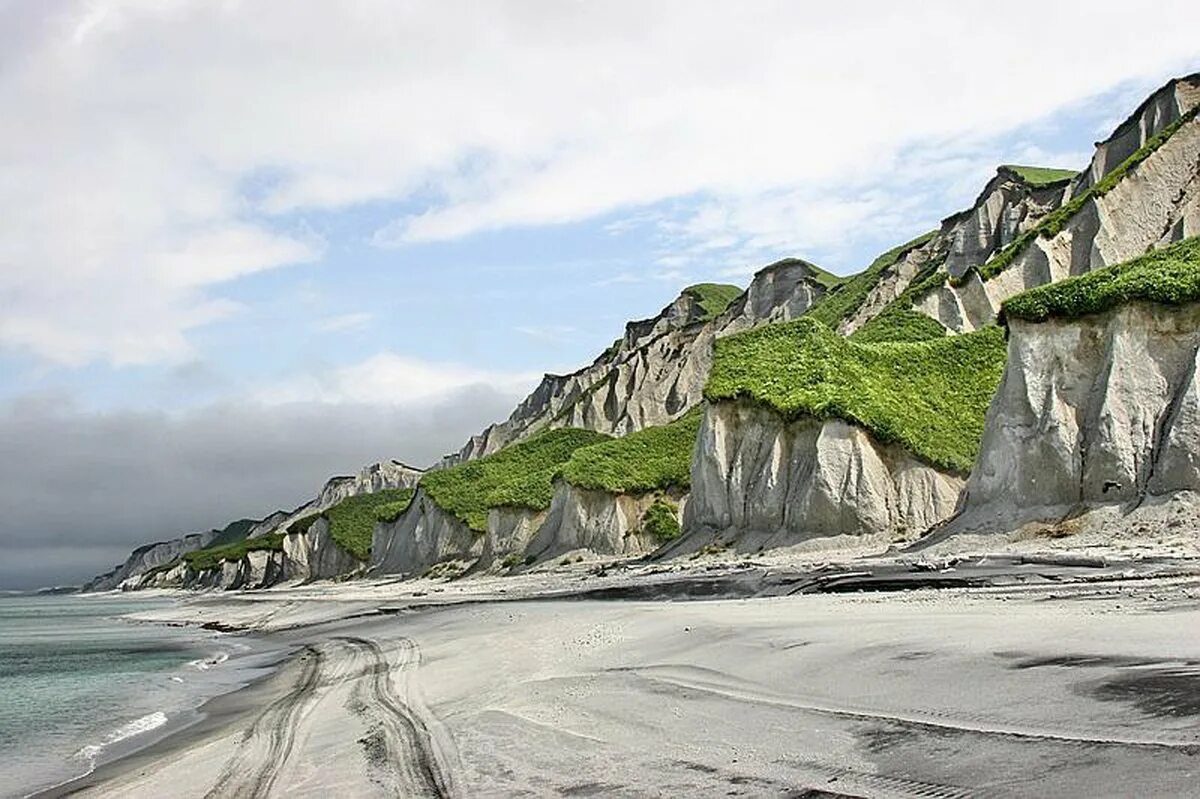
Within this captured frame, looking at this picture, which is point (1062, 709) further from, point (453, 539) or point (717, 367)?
point (453, 539)

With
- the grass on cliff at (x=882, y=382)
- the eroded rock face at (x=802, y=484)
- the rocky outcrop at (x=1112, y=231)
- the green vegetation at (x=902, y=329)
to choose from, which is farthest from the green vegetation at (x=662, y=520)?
the rocky outcrop at (x=1112, y=231)

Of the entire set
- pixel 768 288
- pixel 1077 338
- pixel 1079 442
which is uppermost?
pixel 768 288

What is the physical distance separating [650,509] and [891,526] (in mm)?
24272

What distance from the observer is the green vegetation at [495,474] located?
83.1m

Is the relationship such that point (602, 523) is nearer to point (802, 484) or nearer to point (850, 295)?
point (802, 484)

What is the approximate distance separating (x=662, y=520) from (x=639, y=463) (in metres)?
5.43

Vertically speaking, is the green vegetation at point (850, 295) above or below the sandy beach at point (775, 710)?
Result: above

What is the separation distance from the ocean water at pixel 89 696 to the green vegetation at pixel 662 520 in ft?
83.5

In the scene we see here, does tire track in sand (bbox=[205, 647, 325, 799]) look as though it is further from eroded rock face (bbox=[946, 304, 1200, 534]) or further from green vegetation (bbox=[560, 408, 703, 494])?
green vegetation (bbox=[560, 408, 703, 494])

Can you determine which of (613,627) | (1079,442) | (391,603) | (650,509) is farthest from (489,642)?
(650,509)

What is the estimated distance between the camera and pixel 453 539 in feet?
279

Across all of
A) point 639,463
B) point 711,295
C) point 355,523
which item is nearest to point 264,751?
point 639,463

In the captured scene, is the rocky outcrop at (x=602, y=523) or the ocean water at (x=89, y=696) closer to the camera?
the ocean water at (x=89, y=696)

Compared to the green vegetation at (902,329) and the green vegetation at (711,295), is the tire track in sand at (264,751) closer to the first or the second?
the green vegetation at (902,329)
